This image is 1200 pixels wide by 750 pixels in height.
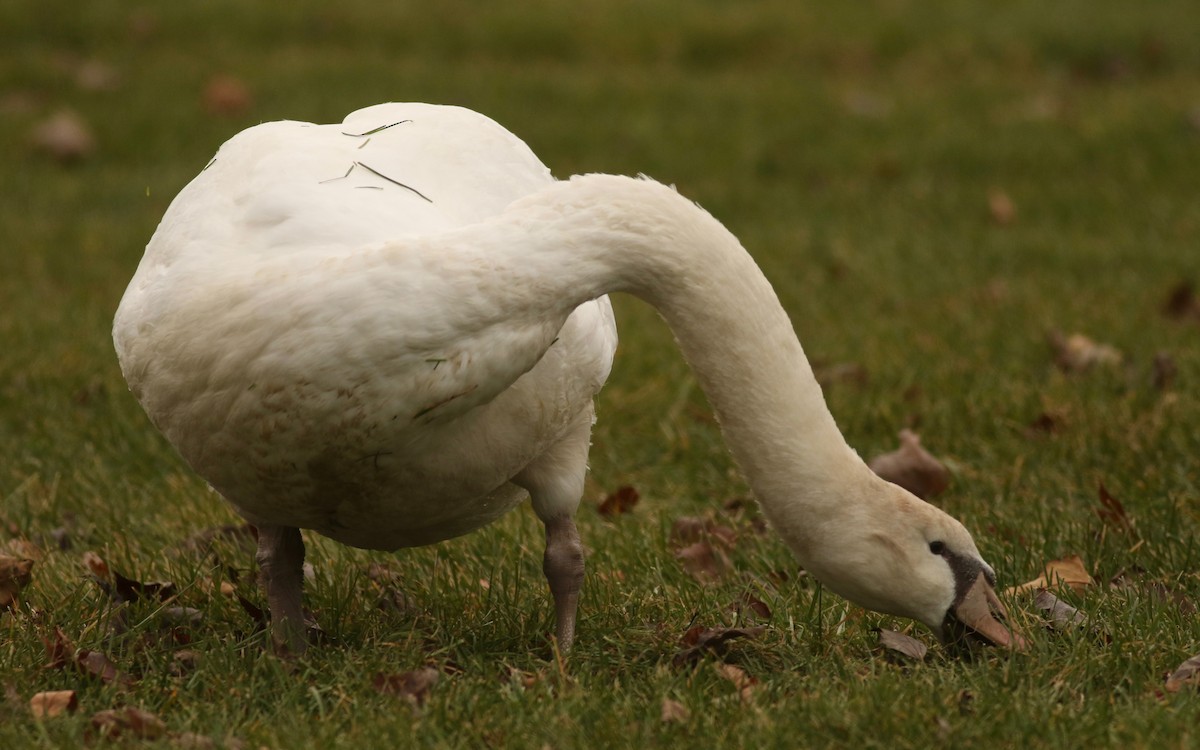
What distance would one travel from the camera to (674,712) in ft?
10.5

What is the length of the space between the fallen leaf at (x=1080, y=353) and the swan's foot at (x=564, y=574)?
3010 mm

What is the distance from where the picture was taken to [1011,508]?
4.75 m

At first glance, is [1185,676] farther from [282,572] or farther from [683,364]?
[683,364]

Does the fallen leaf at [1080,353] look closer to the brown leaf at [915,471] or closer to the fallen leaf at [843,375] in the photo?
the fallen leaf at [843,375]

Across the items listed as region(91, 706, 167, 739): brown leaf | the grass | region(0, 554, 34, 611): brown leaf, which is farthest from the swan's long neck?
region(0, 554, 34, 611): brown leaf

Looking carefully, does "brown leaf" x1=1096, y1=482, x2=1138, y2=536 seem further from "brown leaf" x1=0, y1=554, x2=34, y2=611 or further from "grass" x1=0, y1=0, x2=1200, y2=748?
"brown leaf" x1=0, y1=554, x2=34, y2=611

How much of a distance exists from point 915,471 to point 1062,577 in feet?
3.20

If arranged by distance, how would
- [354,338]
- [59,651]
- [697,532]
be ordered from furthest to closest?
[697,532]
[59,651]
[354,338]

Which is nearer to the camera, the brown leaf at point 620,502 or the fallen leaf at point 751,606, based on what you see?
the fallen leaf at point 751,606

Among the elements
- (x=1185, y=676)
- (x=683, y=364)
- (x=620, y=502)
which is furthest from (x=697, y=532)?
(x=683, y=364)

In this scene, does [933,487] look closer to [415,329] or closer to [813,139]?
[415,329]

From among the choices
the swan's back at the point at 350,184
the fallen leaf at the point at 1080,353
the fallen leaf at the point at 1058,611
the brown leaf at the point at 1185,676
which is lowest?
the fallen leaf at the point at 1080,353

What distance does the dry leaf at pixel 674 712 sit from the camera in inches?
125

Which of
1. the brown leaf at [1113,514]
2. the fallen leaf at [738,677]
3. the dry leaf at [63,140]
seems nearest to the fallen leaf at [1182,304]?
the brown leaf at [1113,514]
